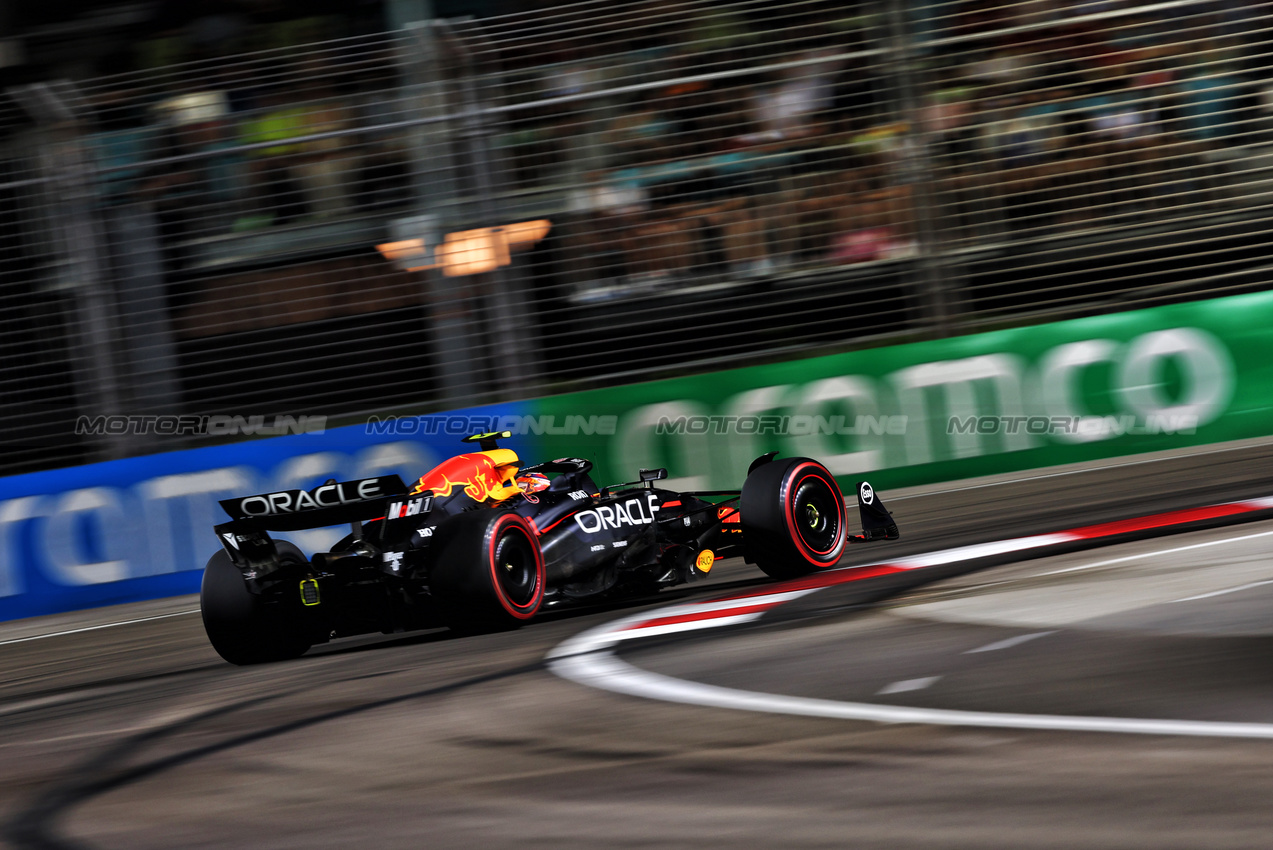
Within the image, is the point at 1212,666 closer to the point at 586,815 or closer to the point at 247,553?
the point at 586,815

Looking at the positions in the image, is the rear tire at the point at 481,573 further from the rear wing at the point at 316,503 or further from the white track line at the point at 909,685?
the white track line at the point at 909,685

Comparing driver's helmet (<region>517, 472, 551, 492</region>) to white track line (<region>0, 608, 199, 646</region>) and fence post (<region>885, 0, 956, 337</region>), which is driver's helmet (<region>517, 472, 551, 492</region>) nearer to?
white track line (<region>0, 608, 199, 646</region>)

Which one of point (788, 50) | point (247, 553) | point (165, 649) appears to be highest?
point (788, 50)

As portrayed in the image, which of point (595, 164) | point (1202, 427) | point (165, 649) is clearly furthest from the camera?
point (595, 164)

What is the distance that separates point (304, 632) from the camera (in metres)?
6.38

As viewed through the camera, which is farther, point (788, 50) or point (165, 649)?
point (788, 50)

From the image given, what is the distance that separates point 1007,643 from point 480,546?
2.26 meters

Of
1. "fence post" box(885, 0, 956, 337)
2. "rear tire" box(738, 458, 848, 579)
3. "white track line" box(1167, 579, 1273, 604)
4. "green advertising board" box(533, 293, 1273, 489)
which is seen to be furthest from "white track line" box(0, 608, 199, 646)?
"white track line" box(1167, 579, 1273, 604)

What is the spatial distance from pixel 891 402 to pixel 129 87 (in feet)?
19.8

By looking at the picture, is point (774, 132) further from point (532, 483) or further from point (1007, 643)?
point (1007, 643)

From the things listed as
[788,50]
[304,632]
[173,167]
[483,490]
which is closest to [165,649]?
[304,632]

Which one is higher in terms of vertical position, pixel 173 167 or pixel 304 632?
pixel 173 167

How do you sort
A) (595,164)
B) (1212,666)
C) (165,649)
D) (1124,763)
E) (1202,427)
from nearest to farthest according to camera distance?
(1124,763) < (1212,666) < (165,649) < (1202,427) < (595,164)

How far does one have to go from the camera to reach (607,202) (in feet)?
36.0
